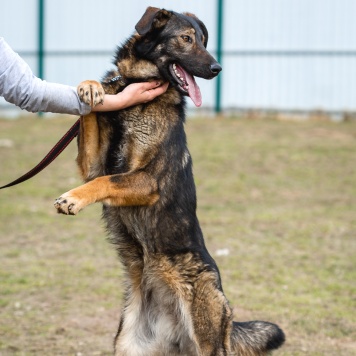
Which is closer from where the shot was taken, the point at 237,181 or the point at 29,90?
the point at 29,90

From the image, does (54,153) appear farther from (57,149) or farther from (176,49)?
(176,49)

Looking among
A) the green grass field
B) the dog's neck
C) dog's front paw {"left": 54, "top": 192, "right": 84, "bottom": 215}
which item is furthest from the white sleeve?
the green grass field

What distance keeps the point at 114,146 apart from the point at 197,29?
0.91 metres

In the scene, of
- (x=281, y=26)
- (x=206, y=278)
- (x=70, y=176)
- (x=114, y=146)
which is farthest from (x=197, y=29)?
(x=281, y=26)

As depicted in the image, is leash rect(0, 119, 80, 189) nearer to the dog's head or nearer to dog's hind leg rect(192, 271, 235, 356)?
the dog's head

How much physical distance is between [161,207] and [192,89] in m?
0.74

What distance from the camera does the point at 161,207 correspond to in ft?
15.7

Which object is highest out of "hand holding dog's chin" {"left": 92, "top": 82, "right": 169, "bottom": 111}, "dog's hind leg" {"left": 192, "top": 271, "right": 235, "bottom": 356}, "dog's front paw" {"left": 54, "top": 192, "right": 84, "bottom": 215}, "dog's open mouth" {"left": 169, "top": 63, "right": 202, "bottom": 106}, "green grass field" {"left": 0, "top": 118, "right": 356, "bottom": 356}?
"dog's open mouth" {"left": 169, "top": 63, "right": 202, "bottom": 106}

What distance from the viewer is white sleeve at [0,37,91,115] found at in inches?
159

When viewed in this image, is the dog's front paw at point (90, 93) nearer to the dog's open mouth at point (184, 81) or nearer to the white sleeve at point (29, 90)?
the white sleeve at point (29, 90)

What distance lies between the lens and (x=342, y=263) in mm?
7918

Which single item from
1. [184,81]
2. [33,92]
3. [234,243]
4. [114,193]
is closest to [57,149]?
[114,193]

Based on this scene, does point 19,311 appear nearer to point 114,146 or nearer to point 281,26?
point 114,146

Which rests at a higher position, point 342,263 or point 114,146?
point 114,146
